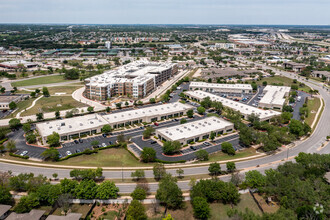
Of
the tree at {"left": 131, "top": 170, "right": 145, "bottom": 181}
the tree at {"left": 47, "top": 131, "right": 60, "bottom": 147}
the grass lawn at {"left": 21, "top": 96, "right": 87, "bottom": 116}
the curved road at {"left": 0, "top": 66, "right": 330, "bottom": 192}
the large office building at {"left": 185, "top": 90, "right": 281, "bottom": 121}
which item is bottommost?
the curved road at {"left": 0, "top": 66, "right": 330, "bottom": 192}

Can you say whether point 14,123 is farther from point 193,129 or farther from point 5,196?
point 193,129

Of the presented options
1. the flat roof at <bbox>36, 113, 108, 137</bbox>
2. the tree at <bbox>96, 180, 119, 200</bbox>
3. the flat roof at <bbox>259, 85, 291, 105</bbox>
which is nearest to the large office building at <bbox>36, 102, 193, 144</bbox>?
the flat roof at <bbox>36, 113, 108, 137</bbox>

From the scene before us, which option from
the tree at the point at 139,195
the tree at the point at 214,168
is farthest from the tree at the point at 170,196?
the tree at the point at 214,168

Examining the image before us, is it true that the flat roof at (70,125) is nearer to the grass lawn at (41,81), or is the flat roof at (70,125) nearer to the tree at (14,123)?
the tree at (14,123)

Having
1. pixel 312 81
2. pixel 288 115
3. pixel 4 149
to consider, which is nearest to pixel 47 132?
pixel 4 149

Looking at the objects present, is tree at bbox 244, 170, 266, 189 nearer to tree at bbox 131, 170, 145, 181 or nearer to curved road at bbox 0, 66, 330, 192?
curved road at bbox 0, 66, 330, 192

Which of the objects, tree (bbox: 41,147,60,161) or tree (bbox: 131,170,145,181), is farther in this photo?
tree (bbox: 41,147,60,161)

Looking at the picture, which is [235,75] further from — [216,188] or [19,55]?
[19,55]
